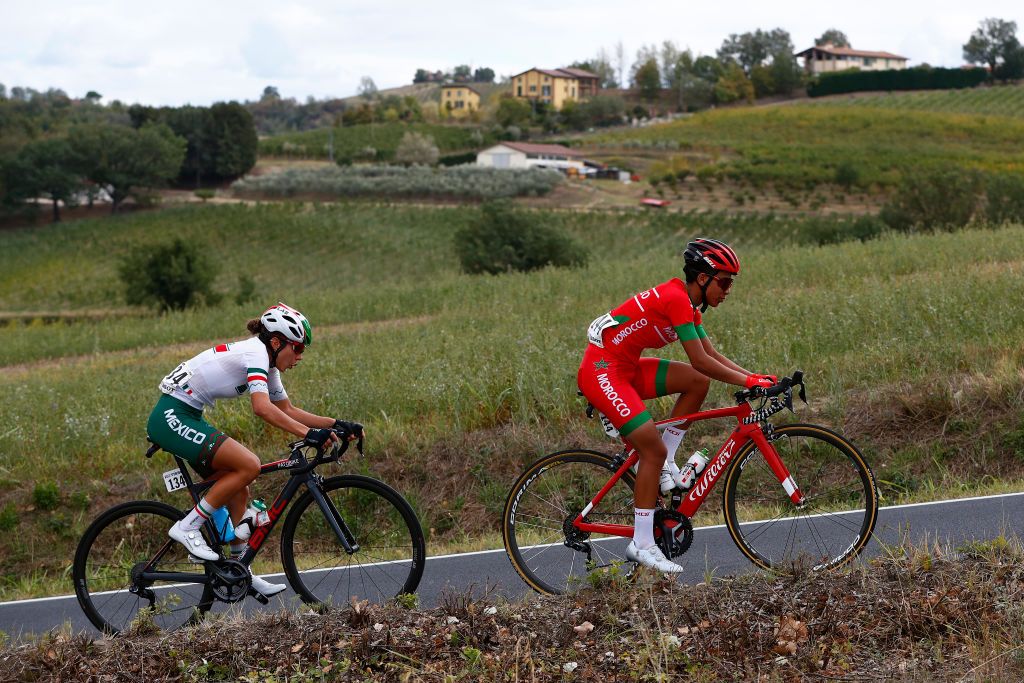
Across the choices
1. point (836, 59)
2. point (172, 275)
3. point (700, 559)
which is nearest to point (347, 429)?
point (700, 559)

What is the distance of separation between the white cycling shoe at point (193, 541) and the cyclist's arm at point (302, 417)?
90 centimetres

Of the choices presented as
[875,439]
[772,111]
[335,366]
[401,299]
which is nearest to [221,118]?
[772,111]

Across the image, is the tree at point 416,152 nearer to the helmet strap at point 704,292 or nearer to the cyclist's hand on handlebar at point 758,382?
the helmet strap at point 704,292

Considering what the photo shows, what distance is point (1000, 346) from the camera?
11508mm

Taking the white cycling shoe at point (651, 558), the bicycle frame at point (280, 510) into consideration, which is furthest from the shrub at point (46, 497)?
the white cycling shoe at point (651, 558)

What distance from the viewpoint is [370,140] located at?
13950cm

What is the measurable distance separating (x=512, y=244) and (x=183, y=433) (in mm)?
37874

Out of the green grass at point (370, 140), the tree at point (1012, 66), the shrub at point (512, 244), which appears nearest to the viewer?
the shrub at point (512, 244)

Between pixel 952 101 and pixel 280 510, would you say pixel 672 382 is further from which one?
pixel 952 101

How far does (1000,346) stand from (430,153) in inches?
4394

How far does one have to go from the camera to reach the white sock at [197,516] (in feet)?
22.2

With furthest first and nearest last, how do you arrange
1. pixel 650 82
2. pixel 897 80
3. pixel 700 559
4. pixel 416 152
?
pixel 650 82 → pixel 897 80 → pixel 416 152 → pixel 700 559

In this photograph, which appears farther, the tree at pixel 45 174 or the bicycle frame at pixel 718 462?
the tree at pixel 45 174

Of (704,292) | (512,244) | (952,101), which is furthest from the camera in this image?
(952,101)
